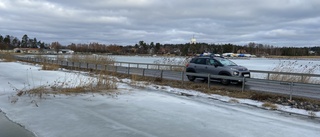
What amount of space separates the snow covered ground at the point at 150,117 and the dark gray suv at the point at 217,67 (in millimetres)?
4269

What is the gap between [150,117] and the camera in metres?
8.53

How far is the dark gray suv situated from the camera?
15.9 m

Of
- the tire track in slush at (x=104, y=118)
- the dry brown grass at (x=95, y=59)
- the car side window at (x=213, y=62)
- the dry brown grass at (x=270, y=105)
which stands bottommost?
the tire track in slush at (x=104, y=118)

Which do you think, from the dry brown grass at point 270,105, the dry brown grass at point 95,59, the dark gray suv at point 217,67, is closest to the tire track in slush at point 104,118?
the dry brown grass at point 270,105

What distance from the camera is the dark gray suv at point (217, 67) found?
15.9m

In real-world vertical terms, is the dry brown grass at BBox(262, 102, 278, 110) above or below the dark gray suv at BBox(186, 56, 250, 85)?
below

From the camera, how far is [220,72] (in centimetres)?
1650

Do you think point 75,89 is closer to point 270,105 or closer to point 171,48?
point 270,105

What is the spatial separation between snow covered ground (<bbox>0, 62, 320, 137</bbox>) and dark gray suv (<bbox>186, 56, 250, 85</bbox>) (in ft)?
14.0

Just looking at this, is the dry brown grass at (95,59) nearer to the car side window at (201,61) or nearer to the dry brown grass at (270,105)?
the car side window at (201,61)

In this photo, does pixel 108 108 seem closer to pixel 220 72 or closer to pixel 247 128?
pixel 247 128

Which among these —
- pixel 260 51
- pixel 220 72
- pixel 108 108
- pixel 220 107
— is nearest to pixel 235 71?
pixel 220 72

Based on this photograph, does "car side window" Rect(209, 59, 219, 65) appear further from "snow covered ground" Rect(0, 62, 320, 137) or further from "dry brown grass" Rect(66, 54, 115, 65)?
"dry brown grass" Rect(66, 54, 115, 65)

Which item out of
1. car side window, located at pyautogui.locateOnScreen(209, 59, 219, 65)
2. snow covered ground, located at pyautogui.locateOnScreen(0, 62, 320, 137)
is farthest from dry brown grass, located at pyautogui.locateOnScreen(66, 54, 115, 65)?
snow covered ground, located at pyautogui.locateOnScreen(0, 62, 320, 137)
